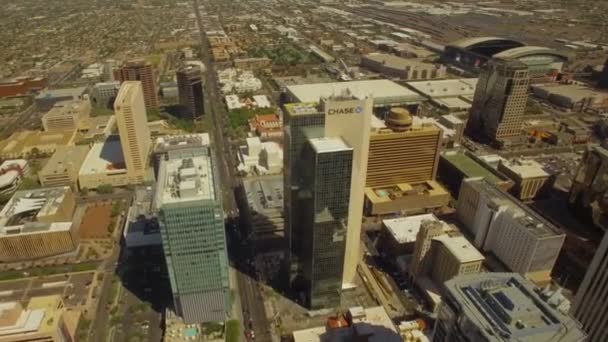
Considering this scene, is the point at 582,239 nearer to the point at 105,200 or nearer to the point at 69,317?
the point at 69,317

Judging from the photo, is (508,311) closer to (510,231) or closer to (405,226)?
(510,231)

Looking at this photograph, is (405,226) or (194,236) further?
(405,226)

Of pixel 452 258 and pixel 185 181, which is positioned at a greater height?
pixel 185 181

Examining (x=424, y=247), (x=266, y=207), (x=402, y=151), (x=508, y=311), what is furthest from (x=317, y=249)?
(x=402, y=151)

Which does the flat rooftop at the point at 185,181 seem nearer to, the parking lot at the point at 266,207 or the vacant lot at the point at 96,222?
the parking lot at the point at 266,207

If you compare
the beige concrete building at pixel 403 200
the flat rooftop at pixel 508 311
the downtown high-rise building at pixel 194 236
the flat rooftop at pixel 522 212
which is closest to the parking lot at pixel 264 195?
the beige concrete building at pixel 403 200

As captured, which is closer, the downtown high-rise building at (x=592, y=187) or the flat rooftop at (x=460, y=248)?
the flat rooftop at (x=460, y=248)

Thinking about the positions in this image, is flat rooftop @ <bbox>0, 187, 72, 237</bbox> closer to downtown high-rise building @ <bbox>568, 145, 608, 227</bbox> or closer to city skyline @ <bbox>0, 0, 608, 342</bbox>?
city skyline @ <bbox>0, 0, 608, 342</bbox>
